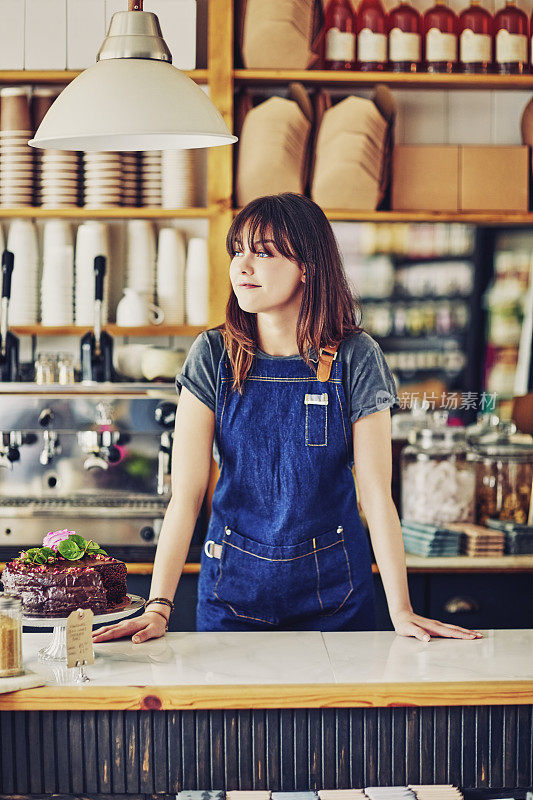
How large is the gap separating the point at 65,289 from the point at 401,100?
137cm

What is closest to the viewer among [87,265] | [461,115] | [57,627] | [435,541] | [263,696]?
[263,696]

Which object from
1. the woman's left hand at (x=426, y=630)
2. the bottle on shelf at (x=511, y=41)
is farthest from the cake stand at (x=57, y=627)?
the bottle on shelf at (x=511, y=41)

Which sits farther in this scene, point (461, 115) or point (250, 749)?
point (461, 115)

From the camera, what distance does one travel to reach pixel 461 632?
169 centimetres

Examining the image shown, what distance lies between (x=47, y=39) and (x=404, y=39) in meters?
1.17

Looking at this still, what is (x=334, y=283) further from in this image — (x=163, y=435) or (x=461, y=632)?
(x=163, y=435)

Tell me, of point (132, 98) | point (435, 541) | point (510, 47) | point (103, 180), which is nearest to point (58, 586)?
point (132, 98)

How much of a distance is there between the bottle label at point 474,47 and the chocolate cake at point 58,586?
2.34m

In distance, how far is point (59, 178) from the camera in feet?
10.4

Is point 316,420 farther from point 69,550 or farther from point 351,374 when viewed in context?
point 69,550

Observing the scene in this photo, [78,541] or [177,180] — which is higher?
[177,180]

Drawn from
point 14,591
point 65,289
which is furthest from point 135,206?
point 14,591

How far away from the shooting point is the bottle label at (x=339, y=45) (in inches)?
124

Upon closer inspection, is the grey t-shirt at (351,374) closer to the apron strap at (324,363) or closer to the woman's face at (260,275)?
the apron strap at (324,363)
